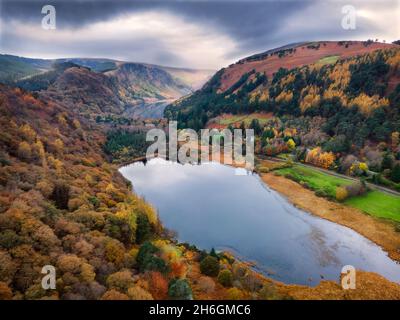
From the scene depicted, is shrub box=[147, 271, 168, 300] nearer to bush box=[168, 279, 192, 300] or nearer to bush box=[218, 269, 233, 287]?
bush box=[168, 279, 192, 300]

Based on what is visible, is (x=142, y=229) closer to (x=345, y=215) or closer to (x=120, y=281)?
(x=120, y=281)

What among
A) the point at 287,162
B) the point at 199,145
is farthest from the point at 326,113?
the point at 199,145

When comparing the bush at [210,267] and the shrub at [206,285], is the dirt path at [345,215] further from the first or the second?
the shrub at [206,285]

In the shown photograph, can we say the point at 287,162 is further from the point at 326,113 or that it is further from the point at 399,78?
the point at 399,78

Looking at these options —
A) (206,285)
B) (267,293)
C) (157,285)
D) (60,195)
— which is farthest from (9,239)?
(267,293)

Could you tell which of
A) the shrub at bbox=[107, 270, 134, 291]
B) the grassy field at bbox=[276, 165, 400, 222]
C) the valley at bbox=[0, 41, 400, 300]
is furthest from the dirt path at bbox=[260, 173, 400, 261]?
the shrub at bbox=[107, 270, 134, 291]

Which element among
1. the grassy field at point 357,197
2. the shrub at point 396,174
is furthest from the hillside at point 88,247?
the shrub at point 396,174
